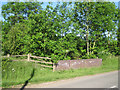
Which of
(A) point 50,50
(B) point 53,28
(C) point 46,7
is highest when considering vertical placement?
(C) point 46,7

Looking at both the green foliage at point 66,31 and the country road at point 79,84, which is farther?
the green foliage at point 66,31

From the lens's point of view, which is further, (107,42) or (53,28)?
(107,42)

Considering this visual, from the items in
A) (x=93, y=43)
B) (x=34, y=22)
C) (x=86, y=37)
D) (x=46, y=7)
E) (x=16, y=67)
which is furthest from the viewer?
(x=93, y=43)

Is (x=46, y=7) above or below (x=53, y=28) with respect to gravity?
above

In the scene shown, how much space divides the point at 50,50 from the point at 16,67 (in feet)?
14.5

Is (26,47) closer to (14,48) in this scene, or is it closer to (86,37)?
(14,48)

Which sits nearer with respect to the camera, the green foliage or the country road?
the country road

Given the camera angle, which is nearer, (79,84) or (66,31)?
(79,84)

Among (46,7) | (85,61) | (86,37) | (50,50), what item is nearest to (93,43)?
(86,37)

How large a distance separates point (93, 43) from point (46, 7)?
836 cm

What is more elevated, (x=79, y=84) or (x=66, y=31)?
(x=66, y=31)

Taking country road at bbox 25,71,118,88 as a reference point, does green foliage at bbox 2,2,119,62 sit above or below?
above

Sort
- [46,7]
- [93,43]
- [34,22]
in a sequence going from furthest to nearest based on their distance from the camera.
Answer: [93,43], [46,7], [34,22]

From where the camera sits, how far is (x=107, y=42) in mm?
19281
